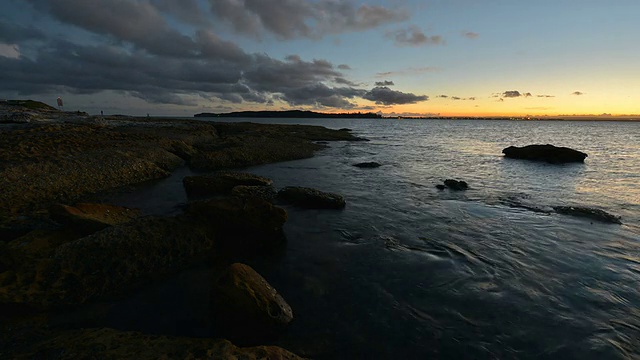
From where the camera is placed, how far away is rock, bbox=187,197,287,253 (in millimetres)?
9547

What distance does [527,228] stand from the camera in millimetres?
12000

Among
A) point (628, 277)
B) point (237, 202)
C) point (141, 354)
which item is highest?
point (237, 202)

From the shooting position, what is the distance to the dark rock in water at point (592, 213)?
42.8 ft

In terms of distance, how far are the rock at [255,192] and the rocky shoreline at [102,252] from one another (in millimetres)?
63

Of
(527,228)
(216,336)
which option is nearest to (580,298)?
(527,228)

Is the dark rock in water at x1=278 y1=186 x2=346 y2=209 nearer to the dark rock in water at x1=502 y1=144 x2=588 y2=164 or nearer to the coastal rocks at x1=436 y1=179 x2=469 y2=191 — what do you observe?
the coastal rocks at x1=436 y1=179 x2=469 y2=191

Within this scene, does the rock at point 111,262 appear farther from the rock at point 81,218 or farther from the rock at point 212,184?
the rock at point 212,184

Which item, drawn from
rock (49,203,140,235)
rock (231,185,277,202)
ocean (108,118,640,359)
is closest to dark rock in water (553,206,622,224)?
ocean (108,118,640,359)

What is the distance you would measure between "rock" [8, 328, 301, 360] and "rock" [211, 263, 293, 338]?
103 cm

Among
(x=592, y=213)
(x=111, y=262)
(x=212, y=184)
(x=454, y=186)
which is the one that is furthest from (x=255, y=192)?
(x=592, y=213)

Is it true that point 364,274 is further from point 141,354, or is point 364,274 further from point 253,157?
point 253,157

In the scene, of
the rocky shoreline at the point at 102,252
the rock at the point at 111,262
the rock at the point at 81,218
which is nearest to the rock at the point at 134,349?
the rocky shoreline at the point at 102,252

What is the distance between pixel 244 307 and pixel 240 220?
14.0 ft

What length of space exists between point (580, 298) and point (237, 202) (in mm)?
9689
